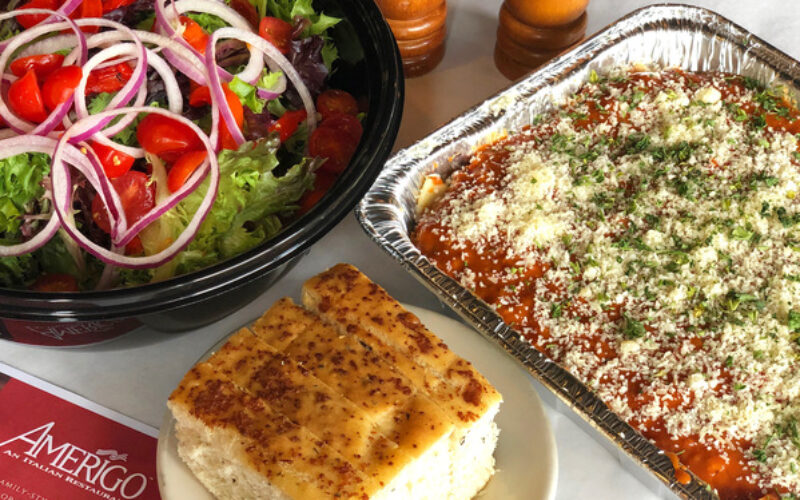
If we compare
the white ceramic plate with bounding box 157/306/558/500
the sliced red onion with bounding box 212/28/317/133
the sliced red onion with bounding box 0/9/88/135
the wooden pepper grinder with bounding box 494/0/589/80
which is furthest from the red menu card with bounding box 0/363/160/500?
the wooden pepper grinder with bounding box 494/0/589/80

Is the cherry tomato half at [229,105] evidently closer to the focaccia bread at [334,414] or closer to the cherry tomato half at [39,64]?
the cherry tomato half at [39,64]

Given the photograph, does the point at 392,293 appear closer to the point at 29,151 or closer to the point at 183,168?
the point at 183,168

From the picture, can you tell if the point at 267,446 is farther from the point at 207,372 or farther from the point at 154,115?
the point at 154,115

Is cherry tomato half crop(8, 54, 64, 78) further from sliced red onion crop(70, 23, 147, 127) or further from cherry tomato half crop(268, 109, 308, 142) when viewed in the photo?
cherry tomato half crop(268, 109, 308, 142)

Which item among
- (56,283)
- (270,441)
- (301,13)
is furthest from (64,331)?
(301,13)

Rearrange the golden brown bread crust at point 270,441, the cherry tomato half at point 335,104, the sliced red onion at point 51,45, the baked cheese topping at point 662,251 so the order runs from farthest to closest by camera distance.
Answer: the cherry tomato half at point 335,104 → the sliced red onion at point 51,45 → the baked cheese topping at point 662,251 → the golden brown bread crust at point 270,441

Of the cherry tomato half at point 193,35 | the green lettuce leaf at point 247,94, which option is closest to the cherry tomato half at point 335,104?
the green lettuce leaf at point 247,94
